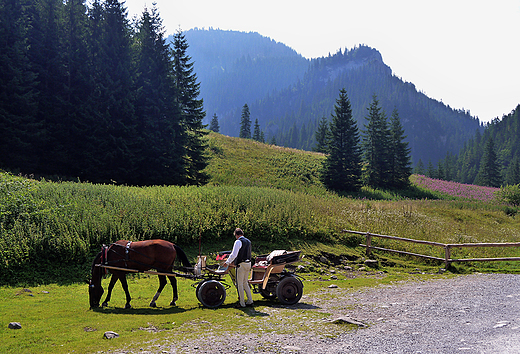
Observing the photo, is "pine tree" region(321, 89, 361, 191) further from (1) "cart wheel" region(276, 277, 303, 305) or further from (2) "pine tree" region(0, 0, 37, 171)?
(1) "cart wheel" region(276, 277, 303, 305)

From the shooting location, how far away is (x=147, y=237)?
47.8 ft

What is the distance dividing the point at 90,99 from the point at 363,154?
3627cm

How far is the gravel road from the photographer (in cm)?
602

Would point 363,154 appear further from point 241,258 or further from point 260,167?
point 241,258

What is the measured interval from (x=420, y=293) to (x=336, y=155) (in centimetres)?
3542

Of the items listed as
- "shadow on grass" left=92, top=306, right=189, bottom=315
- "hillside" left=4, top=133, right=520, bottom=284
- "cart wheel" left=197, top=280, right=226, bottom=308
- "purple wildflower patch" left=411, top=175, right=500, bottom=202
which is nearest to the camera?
"shadow on grass" left=92, top=306, right=189, bottom=315

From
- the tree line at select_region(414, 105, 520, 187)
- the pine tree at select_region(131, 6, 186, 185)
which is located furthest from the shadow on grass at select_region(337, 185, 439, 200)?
the tree line at select_region(414, 105, 520, 187)

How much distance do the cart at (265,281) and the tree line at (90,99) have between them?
23162 millimetres

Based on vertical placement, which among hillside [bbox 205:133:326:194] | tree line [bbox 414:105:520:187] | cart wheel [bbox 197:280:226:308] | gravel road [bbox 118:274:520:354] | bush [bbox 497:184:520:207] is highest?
tree line [bbox 414:105:520:187]

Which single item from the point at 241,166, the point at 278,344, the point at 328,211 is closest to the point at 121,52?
the point at 241,166

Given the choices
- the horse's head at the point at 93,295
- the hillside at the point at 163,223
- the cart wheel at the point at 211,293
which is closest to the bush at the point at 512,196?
the hillside at the point at 163,223

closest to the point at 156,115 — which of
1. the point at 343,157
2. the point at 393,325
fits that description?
the point at 343,157

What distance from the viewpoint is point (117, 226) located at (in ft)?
46.0

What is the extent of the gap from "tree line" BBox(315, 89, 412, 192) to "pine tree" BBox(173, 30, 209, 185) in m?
18.1
